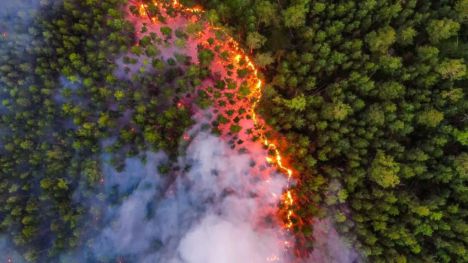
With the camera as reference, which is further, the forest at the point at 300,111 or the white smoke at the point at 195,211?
the white smoke at the point at 195,211

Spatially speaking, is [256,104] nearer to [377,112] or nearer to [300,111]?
[300,111]

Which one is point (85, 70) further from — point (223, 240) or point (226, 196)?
point (223, 240)

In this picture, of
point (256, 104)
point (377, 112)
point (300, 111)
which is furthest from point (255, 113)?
point (377, 112)

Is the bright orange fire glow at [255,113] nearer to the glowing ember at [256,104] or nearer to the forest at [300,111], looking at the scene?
the glowing ember at [256,104]

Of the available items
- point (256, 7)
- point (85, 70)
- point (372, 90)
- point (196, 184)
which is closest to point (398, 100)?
point (372, 90)

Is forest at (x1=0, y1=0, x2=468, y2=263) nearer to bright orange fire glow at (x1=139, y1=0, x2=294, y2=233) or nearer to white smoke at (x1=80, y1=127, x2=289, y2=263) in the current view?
bright orange fire glow at (x1=139, y1=0, x2=294, y2=233)

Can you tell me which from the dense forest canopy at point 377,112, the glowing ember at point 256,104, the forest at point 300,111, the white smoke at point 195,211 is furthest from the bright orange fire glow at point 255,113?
the dense forest canopy at point 377,112

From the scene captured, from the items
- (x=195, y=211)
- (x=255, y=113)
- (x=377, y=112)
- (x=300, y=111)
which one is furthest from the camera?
(x=255, y=113)
